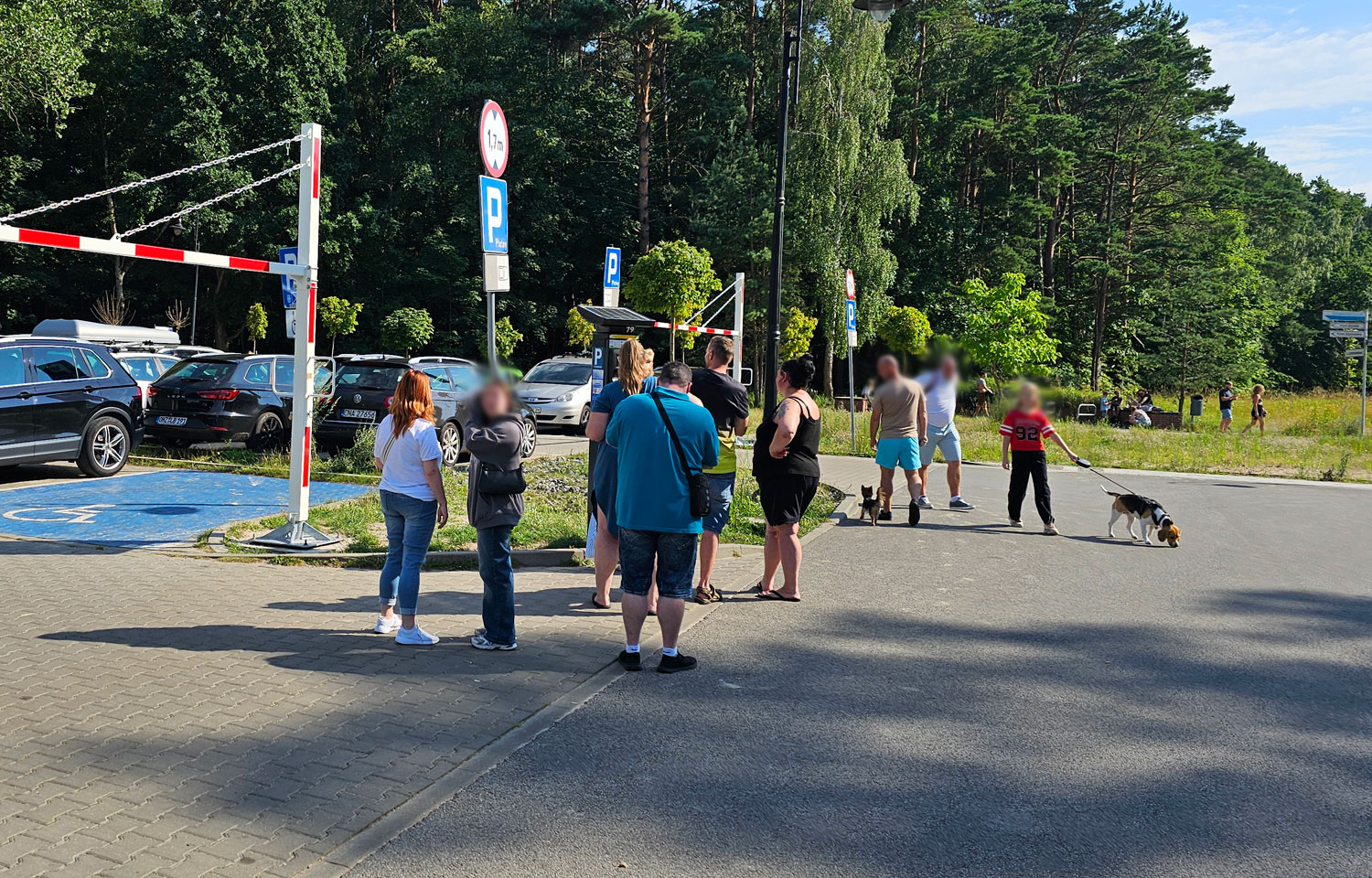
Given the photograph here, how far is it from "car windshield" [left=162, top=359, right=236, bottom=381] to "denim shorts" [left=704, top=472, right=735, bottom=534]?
406 inches

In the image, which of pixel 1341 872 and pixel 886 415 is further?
pixel 886 415

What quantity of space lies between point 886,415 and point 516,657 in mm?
6401

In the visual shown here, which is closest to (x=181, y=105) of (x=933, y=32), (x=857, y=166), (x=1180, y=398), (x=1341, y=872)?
(x=857, y=166)

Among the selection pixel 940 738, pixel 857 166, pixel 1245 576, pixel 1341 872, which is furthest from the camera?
pixel 857 166

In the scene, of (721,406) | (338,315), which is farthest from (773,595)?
(338,315)

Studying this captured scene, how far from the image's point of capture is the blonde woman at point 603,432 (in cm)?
678

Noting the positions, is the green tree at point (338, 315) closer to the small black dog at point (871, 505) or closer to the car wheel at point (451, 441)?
the car wheel at point (451, 441)

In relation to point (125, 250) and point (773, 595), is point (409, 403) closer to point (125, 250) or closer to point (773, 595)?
point (125, 250)

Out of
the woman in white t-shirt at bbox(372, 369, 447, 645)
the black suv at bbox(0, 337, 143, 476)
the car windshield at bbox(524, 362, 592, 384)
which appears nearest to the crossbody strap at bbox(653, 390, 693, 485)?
the woman in white t-shirt at bbox(372, 369, 447, 645)

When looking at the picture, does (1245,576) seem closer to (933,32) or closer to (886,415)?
(886,415)

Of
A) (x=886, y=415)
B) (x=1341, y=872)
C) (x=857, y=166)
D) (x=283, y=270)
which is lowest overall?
(x=1341, y=872)

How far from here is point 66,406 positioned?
1277cm

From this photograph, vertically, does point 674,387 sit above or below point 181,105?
below

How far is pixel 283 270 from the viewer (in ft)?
27.8
